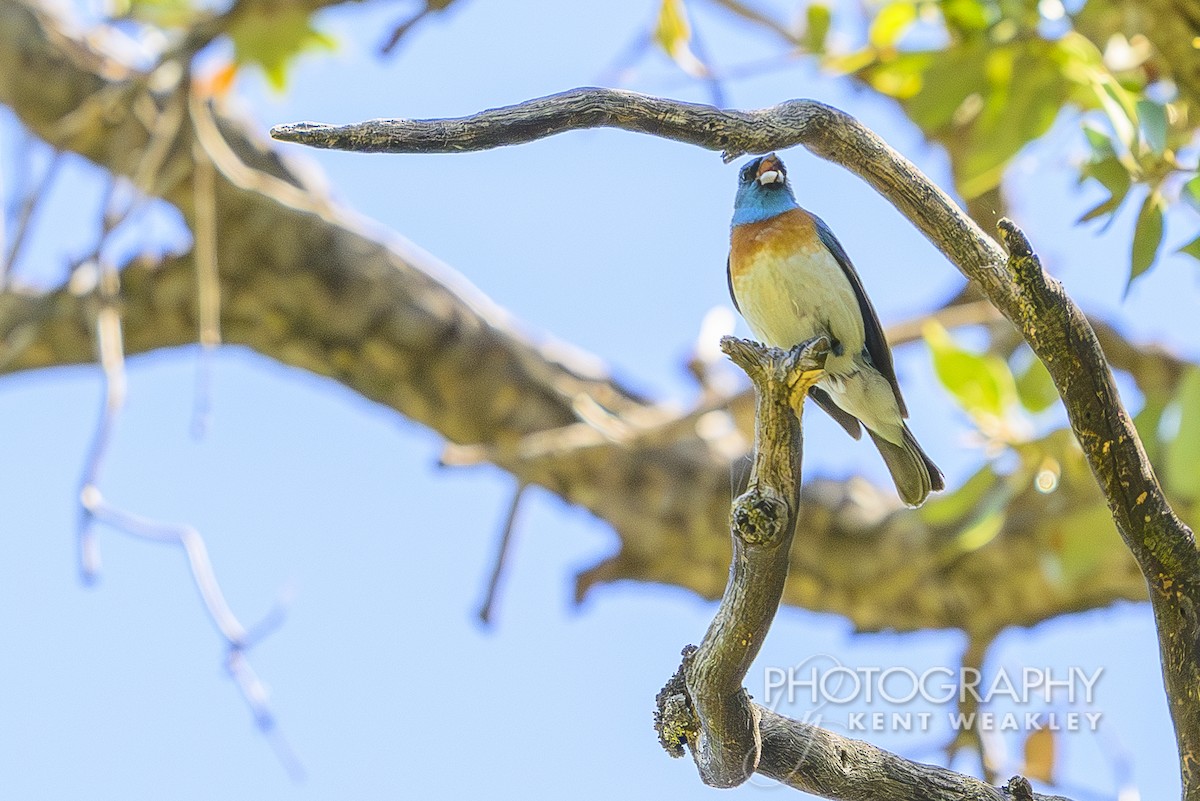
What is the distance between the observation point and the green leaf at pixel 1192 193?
2545mm

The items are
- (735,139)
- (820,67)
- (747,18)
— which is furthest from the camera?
(747,18)

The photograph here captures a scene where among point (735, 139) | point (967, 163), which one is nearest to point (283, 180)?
point (967, 163)

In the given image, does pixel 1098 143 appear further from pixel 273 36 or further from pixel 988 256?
pixel 273 36

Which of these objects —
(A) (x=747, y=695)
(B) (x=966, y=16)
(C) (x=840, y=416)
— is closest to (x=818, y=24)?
(B) (x=966, y=16)

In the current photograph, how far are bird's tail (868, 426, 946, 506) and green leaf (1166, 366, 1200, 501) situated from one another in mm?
545

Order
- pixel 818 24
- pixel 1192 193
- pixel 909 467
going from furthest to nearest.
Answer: pixel 818 24 → pixel 909 467 → pixel 1192 193

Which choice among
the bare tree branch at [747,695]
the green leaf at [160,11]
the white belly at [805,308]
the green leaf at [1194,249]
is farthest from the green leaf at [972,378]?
the green leaf at [160,11]

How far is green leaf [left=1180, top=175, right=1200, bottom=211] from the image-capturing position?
254cm

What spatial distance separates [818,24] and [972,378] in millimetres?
1324

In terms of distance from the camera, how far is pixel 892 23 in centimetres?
416

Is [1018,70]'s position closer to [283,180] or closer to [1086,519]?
[1086,519]

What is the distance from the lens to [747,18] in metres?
5.41

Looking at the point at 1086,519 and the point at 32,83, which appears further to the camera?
the point at 32,83

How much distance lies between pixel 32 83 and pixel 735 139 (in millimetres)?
4063
